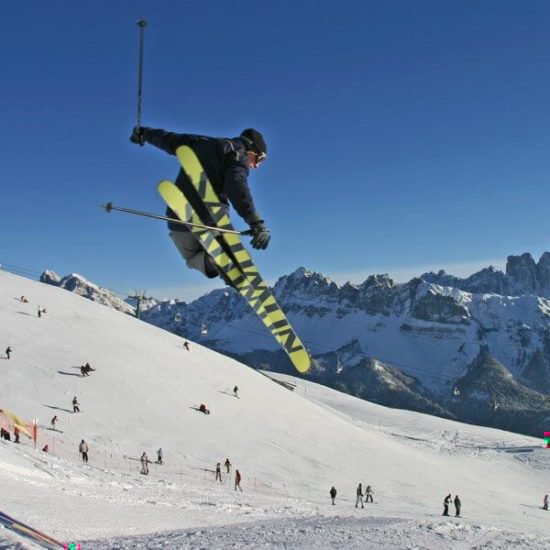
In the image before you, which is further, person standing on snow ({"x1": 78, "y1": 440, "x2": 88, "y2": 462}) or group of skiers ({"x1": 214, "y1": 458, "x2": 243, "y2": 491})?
group of skiers ({"x1": 214, "y1": 458, "x2": 243, "y2": 491})

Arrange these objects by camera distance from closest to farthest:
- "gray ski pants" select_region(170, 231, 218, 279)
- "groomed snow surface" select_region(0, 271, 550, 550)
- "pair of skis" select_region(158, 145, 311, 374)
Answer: "pair of skis" select_region(158, 145, 311, 374), "gray ski pants" select_region(170, 231, 218, 279), "groomed snow surface" select_region(0, 271, 550, 550)

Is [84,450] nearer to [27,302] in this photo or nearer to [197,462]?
[197,462]

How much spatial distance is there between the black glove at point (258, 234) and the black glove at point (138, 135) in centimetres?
157

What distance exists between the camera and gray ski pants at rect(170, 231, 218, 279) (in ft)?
18.3

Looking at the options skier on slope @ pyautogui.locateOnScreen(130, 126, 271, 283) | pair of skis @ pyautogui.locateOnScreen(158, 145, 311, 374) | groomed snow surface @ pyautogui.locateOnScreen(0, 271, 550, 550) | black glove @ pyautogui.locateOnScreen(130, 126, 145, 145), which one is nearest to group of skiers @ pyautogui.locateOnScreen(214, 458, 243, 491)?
groomed snow surface @ pyautogui.locateOnScreen(0, 271, 550, 550)

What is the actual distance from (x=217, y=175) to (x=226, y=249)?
0.73 m

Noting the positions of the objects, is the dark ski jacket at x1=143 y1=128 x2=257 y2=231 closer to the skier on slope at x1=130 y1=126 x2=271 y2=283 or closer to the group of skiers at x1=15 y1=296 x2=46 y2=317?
the skier on slope at x1=130 y1=126 x2=271 y2=283

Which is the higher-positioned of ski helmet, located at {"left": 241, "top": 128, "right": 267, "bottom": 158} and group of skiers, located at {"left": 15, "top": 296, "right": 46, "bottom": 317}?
group of skiers, located at {"left": 15, "top": 296, "right": 46, "bottom": 317}

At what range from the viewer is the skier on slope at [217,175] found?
16.3 ft

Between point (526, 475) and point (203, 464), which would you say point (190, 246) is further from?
point (526, 475)

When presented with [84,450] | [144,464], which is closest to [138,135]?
[84,450]

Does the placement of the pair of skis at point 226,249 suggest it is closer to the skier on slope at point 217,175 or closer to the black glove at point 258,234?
the skier on slope at point 217,175

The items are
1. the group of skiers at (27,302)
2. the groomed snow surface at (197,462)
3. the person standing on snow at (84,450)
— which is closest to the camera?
the groomed snow surface at (197,462)

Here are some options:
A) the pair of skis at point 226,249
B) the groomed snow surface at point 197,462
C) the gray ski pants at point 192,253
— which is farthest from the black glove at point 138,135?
the groomed snow surface at point 197,462
